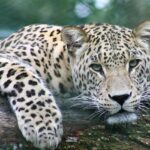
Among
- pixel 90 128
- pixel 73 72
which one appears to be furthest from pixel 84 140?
Answer: pixel 73 72

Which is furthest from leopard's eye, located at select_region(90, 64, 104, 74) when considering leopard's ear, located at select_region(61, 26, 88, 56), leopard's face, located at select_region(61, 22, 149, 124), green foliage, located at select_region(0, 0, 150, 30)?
green foliage, located at select_region(0, 0, 150, 30)

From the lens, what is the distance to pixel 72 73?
6.12 m

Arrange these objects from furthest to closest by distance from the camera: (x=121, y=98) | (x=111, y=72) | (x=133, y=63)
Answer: (x=133, y=63) < (x=111, y=72) < (x=121, y=98)

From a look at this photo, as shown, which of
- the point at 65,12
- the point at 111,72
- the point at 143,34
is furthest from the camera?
the point at 65,12

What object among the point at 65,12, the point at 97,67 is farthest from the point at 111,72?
the point at 65,12

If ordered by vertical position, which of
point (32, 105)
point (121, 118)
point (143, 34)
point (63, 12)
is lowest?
point (121, 118)

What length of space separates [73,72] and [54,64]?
0.17 metres

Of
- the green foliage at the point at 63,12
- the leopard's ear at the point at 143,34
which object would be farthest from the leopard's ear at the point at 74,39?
the green foliage at the point at 63,12

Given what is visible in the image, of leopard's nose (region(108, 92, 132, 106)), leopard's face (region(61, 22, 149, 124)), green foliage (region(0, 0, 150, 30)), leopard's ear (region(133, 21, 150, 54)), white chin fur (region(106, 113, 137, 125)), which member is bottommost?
white chin fur (region(106, 113, 137, 125))

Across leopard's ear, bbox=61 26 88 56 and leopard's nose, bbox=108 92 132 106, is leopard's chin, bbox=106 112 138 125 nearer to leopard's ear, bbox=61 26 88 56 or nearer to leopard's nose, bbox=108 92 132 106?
leopard's nose, bbox=108 92 132 106

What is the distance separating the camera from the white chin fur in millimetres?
5422

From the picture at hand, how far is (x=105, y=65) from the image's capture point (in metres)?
5.76

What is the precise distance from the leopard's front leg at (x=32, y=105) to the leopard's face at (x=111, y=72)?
404 mm

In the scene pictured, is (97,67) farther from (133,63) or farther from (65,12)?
(65,12)
